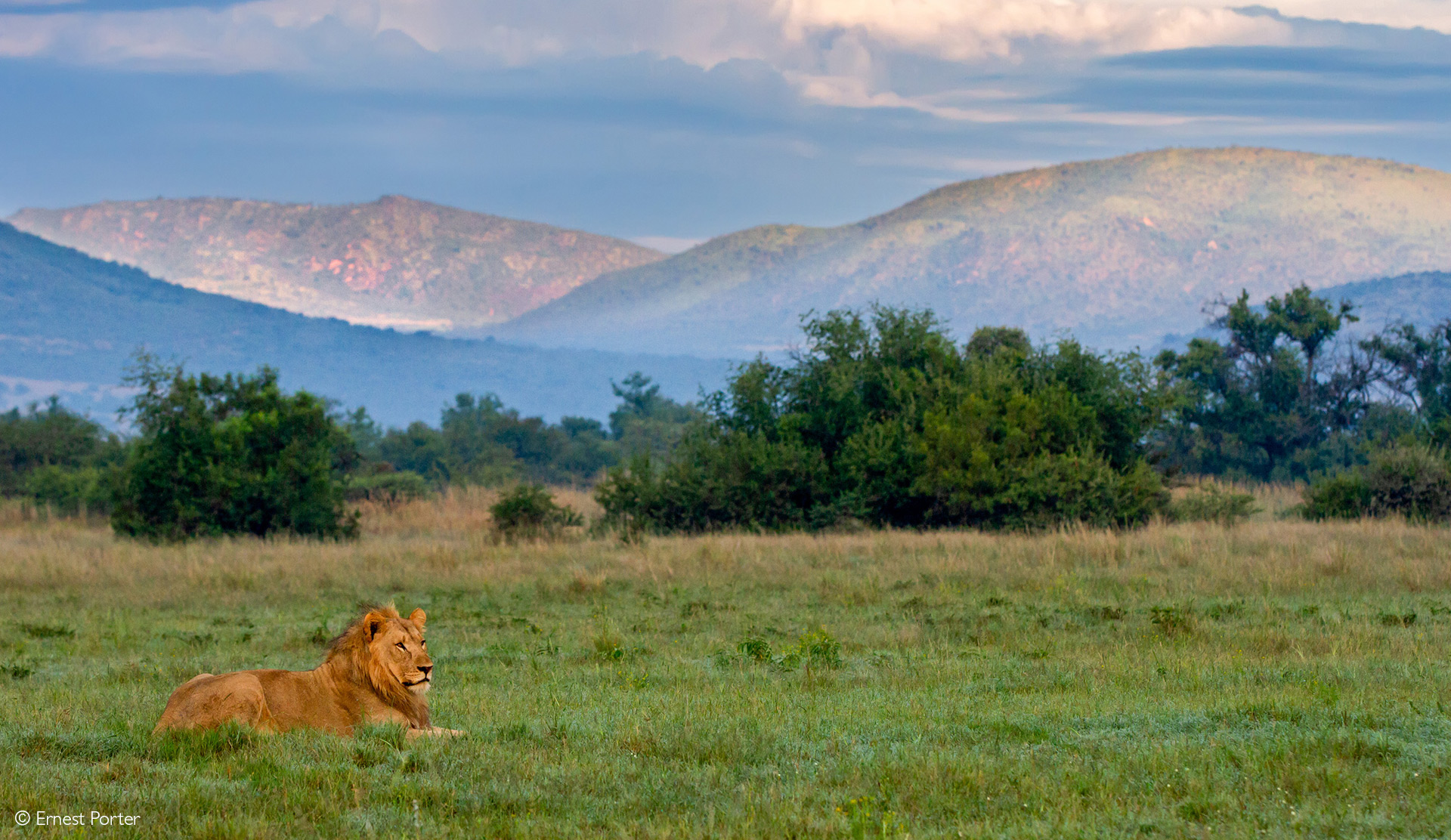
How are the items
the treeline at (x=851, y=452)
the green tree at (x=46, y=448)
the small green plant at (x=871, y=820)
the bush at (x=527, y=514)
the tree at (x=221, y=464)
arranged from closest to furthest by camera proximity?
the small green plant at (x=871, y=820) < the treeline at (x=851, y=452) < the tree at (x=221, y=464) < the bush at (x=527, y=514) < the green tree at (x=46, y=448)

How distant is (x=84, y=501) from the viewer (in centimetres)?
3459

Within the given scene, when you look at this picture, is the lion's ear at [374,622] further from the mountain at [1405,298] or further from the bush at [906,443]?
the mountain at [1405,298]

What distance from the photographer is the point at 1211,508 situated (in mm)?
27844

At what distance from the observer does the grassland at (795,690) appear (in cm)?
584

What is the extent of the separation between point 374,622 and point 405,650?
10.1 inches

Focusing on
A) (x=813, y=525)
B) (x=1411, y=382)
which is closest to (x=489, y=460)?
(x=813, y=525)

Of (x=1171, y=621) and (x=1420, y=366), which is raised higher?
(x=1420, y=366)

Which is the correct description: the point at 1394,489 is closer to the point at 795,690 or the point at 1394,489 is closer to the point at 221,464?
the point at 795,690

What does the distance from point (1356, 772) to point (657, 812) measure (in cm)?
381

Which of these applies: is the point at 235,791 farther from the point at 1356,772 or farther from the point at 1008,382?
the point at 1008,382

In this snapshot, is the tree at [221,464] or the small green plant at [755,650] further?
the tree at [221,464]

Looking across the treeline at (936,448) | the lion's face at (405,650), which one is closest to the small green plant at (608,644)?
the lion's face at (405,650)

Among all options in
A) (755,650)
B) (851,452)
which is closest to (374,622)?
(755,650)

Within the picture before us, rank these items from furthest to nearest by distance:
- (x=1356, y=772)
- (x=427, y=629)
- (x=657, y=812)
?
1. (x=427, y=629)
2. (x=1356, y=772)
3. (x=657, y=812)
